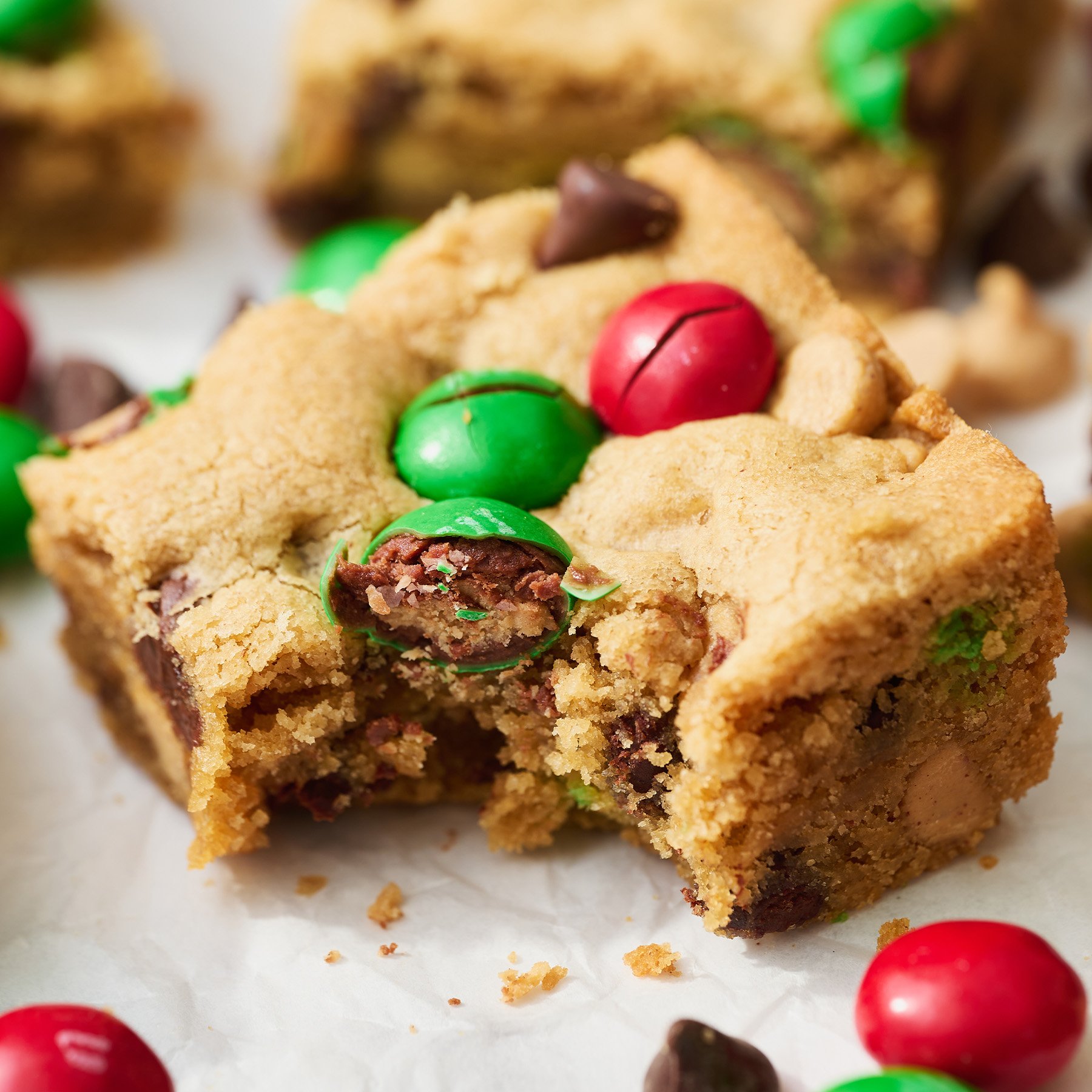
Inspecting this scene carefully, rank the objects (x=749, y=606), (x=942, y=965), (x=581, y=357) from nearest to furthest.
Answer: (x=942, y=965) → (x=749, y=606) → (x=581, y=357)

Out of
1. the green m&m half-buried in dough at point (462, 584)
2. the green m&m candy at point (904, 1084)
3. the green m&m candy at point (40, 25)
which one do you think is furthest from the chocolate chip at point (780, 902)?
the green m&m candy at point (40, 25)

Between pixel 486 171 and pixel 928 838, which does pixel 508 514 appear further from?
pixel 486 171

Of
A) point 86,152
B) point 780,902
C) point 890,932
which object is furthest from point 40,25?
point 890,932

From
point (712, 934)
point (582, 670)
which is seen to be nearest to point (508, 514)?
point (582, 670)

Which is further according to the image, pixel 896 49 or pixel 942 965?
pixel 896 49

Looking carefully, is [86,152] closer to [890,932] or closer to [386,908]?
[386,908]

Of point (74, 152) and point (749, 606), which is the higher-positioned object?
point (74, 152)

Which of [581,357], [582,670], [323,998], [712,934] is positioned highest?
[581,357]
